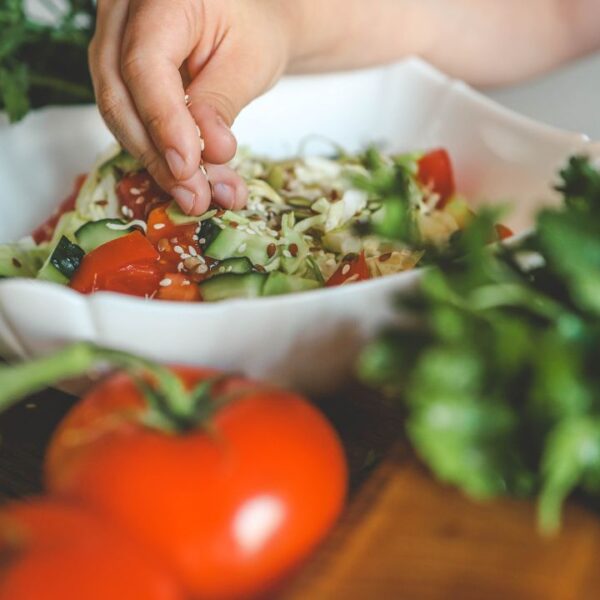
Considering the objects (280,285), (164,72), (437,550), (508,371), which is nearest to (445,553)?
(437,550)

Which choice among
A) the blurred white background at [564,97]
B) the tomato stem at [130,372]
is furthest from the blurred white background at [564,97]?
the tomato stem at [130,372]

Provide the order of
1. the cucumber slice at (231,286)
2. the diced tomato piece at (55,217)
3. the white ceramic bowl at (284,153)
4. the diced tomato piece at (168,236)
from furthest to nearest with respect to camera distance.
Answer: the diced tomato piece at (55,217)
the diced tomato piece at (168,236)
the cucumber slice at (231,286)
the white ceramic bowl at (284,153)

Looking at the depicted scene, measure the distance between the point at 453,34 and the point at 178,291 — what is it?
84 cm

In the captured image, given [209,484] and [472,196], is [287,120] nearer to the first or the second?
[472,196]

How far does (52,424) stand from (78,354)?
13.2 inches

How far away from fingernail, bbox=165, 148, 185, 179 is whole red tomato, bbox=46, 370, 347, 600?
0.37 metres

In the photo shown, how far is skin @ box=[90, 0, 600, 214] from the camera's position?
37.6 inches

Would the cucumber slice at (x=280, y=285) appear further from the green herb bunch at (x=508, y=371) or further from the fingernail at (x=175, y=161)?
the green herb bunch at (x=508, y=371)

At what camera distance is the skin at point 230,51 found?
37.6 inches

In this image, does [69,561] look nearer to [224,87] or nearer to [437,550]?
[437,550]

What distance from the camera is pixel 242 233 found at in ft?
3.23

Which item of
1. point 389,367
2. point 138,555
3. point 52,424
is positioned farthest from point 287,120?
point 138,555

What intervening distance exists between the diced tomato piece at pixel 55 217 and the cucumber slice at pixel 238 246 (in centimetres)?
28

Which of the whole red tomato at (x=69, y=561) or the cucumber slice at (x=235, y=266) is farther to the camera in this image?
the cucumber slice at (x=235, y=266)
